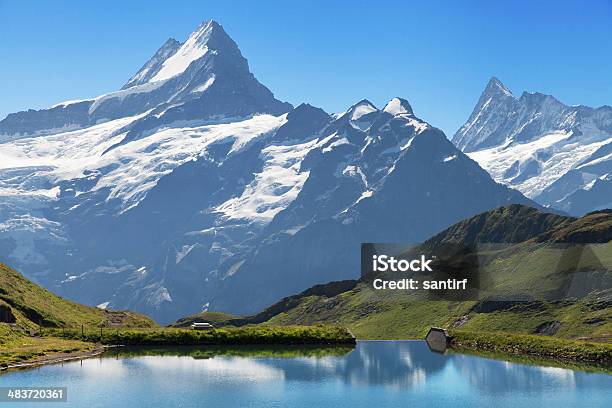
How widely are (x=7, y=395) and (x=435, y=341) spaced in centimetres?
10950

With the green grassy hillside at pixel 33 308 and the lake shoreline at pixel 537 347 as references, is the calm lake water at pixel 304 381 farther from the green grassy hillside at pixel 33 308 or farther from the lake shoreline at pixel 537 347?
the green grassy hillside at pixel 33 308

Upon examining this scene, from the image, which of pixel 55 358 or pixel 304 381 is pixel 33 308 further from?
pixel 304 381

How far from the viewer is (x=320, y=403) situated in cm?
10250

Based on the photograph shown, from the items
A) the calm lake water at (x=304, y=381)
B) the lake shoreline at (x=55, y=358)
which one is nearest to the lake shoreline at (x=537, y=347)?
the calm lake water at (x=304, y=381)

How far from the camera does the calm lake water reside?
104m

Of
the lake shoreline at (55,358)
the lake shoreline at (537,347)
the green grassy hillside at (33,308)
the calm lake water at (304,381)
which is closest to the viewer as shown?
the calm lake water at (304,381)

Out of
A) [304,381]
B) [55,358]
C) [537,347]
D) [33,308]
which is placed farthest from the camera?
[33,308]

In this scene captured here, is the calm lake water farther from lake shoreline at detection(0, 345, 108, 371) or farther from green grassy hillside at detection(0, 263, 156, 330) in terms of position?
green grassy hillside at detection(0, 263, 156, 330)

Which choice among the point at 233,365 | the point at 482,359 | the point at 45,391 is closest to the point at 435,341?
the point at 482,359

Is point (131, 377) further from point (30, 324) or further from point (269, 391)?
point (30, 324)

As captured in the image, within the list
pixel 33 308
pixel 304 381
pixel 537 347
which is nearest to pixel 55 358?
pixel 304 381

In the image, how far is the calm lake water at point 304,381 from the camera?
340ft

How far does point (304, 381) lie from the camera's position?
385 ft

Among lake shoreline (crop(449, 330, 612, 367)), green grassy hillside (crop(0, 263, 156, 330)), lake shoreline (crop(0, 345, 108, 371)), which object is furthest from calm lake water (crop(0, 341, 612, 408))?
green grassy hillside (crop(0, 263, 156, 330))
